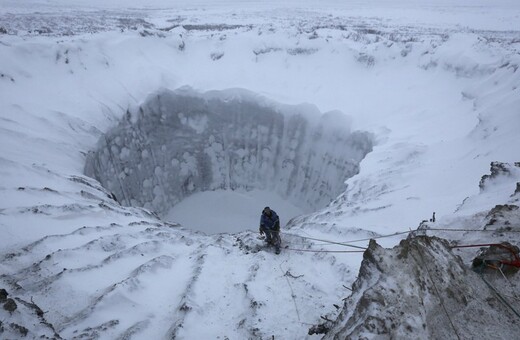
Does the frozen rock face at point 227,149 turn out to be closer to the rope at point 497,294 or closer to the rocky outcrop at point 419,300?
the rope at point 497,294

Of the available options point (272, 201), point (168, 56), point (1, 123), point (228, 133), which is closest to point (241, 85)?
point (228, 133)

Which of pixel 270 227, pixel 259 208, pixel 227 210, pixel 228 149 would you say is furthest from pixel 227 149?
pixel 270 227

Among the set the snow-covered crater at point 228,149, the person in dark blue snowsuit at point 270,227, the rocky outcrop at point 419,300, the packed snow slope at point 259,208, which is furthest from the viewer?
the snow-covered crater at point 228,149

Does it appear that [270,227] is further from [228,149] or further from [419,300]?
[228,149]

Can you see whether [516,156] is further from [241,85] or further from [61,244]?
[241,85]

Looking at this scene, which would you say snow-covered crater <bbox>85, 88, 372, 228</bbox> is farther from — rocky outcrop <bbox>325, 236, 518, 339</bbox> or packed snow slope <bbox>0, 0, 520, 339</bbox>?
rocky outcrop <bbox>325, 236, 518, 339</bbox>

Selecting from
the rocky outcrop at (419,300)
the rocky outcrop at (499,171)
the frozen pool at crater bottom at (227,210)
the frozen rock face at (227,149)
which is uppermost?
the rocky outcrop at (499,171)

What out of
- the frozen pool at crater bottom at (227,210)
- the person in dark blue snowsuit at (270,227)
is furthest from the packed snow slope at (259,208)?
the frozen pool at crater bottom at (227,210)
